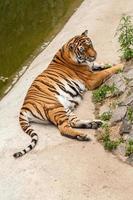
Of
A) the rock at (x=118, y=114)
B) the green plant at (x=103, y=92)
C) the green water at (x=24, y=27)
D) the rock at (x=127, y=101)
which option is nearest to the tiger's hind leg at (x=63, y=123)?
the rock at (x=118, y=114)

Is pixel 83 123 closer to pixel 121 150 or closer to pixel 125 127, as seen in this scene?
pixel 125 127

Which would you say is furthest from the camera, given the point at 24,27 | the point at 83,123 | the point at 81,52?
the point at 24,27

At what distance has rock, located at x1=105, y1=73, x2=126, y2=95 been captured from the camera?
28.0 feet

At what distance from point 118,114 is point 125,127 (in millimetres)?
390

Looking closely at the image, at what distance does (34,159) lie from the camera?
7.78 meters

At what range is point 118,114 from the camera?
26.1 ft

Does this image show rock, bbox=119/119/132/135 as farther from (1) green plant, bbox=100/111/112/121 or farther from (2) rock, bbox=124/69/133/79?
Answer: (2) rock, bbox=124/69/133/79

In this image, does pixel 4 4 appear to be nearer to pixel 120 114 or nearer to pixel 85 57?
pixel 85 57

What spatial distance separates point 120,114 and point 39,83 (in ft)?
5.29

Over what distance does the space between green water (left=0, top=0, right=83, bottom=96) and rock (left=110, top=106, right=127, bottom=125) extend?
3.56 metres

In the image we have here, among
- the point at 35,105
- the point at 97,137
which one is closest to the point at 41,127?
the point at 35,105

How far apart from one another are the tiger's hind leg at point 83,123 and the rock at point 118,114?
6.9 inches

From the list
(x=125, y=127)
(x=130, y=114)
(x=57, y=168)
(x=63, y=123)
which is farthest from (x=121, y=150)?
(x=63, y=123)

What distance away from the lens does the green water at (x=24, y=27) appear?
12469mm
